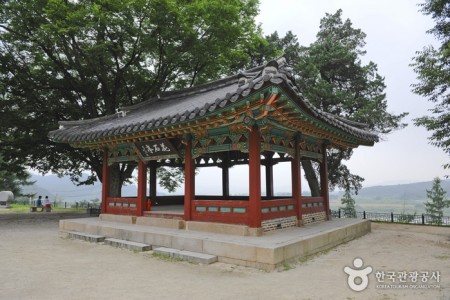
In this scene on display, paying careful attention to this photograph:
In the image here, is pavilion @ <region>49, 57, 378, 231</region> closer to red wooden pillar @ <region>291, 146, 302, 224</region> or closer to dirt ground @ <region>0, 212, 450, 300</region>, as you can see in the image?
red wooden pillar @ <region>291, 146, 302, 224</region>

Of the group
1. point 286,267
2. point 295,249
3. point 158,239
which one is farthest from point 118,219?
point 286,267

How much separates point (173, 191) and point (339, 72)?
16.9m

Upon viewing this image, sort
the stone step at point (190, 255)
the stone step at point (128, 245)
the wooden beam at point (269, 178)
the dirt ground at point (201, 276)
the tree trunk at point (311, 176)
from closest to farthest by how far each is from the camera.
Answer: the dirt ground at point (201, 276) → the stone step at point (190, 255) → the stone step at point (128, 245) → the wooden beam at point (269, 178) → the tree trunk at point (311, 176)

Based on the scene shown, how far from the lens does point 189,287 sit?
6066 mm

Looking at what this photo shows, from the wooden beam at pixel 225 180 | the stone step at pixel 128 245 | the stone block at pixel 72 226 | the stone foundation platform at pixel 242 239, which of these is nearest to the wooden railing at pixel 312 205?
the stone foundation platform at pixel 242 239

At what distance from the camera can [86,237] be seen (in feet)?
38.0

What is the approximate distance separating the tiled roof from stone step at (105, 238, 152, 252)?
365 cm

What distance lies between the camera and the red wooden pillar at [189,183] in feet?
34.4

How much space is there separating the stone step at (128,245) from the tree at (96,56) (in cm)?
863

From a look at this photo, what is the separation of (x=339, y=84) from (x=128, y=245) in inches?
738

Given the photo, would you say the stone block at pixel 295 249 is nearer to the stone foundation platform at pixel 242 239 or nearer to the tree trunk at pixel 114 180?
the stone foundation platform at pixel 242 239

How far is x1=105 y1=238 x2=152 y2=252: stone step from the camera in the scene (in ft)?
31.1

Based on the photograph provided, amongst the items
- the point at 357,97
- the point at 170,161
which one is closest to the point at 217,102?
the point at 170,161

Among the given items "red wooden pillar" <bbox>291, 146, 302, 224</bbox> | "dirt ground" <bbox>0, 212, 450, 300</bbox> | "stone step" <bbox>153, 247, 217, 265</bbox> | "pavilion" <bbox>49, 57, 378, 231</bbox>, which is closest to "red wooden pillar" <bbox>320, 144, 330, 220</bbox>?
"pavilion" <bbox>49, 57, 378, 231</bbox>
